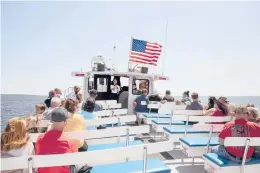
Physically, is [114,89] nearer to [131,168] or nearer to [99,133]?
[99,133]

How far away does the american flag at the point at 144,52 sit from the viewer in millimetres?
10742

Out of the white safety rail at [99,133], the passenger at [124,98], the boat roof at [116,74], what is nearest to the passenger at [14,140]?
the white safety rail at [99,133]

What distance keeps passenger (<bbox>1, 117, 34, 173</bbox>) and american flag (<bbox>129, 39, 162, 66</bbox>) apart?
27.0 ft

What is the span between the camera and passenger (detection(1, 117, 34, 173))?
2.75 meters

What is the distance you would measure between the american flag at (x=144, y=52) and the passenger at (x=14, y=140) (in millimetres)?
8219

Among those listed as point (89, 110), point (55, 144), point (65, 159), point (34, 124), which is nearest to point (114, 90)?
point (89, 110)

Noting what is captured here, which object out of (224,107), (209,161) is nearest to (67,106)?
(209,161)

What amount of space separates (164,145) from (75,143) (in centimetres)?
114

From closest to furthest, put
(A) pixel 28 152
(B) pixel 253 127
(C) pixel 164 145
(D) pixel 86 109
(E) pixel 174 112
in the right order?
(C) pixel 164 145
(A) pixel 28 152
(B) pixel 253 127
(D) pixel 86 109
(E) pixel 174 112

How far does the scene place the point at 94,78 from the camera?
1030cm

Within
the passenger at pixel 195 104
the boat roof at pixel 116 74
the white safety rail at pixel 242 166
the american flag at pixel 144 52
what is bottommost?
the white safety rail at pixel 242 166

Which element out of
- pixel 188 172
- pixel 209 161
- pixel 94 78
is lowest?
pixel 188 172

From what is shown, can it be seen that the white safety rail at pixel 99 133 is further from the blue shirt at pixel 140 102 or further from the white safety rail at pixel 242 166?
the blue shirt at pixel 140 102

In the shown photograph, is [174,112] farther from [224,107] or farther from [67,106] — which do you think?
[67,106]
